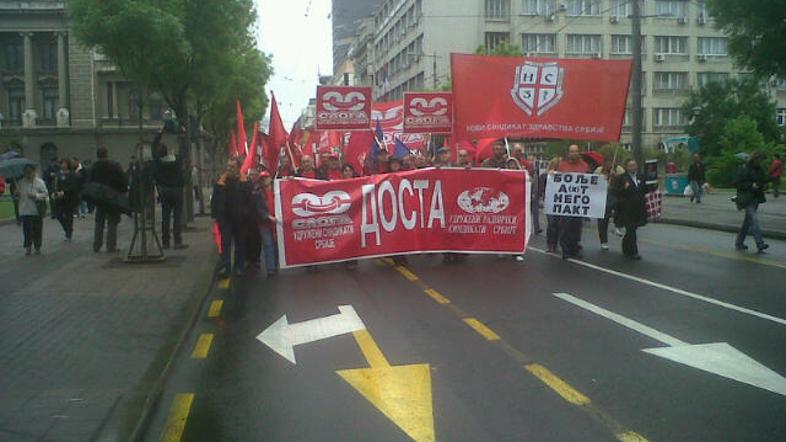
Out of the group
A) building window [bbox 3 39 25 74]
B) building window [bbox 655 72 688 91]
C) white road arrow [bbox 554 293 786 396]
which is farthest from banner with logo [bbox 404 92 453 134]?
building window [bbox 655 72 688 91]

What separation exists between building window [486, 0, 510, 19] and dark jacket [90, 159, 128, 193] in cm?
6142

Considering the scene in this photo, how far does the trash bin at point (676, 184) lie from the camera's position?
35.3 metres

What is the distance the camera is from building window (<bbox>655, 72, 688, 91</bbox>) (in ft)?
249

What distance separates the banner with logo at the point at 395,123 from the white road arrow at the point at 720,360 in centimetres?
1628

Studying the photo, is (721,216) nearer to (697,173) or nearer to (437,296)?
(697,173)

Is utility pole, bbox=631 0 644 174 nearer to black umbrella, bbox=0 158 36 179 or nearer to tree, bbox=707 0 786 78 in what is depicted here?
tree, bbox=707 0 786 78

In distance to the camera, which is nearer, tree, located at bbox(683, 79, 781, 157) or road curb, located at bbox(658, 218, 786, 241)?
road curb, located at bbox(658, 218, 786, 241)

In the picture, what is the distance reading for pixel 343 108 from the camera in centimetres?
2017

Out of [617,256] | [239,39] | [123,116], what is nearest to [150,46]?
[239,39]

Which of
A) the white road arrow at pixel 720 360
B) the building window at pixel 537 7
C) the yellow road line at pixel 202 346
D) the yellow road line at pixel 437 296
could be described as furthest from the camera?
the building window at pixel 537 7

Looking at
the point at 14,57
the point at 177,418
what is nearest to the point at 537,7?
the point at 14,57

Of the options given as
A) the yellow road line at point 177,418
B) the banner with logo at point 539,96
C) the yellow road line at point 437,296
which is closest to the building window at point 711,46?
the banner with logo at point 539,96

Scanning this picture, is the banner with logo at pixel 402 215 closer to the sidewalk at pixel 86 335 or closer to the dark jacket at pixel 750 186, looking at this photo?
the sidewalk at pixel 86 335

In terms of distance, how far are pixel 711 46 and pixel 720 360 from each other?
251ft
